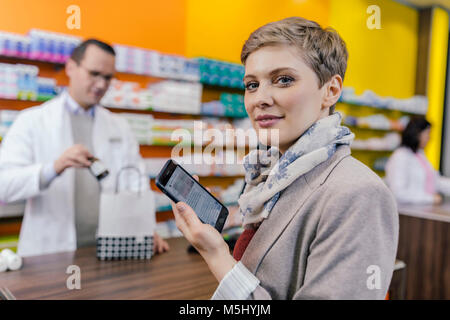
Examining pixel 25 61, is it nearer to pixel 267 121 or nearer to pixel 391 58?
pixel 267 121

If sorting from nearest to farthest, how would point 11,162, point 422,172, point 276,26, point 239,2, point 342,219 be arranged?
point 342,219, point 276,26, point 11,162, point 239,2, point 422,172

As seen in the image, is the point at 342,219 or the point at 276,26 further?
the point at 276,26

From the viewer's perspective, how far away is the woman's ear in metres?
0.92

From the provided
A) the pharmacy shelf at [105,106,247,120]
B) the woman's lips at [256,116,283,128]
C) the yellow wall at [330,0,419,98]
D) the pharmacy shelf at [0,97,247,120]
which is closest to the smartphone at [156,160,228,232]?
the woman's lips at [256,116,283,128]

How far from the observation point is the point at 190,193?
972 millimetres

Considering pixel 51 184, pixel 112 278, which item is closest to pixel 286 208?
pixel 112 278

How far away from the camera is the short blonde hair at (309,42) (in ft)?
2.82

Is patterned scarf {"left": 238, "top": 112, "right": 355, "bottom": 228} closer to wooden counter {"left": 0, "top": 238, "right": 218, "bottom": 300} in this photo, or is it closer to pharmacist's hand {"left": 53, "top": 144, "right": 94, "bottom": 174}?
wooden counter {"left": 0, "top": 238, "right": 218, "bottom": 300}

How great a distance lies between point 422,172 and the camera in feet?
13.9

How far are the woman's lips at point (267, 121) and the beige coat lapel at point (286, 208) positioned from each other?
15cm

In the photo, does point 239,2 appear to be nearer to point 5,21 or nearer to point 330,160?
point 5,21

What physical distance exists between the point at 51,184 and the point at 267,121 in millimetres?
1916

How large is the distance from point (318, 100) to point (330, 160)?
6.0 inches
